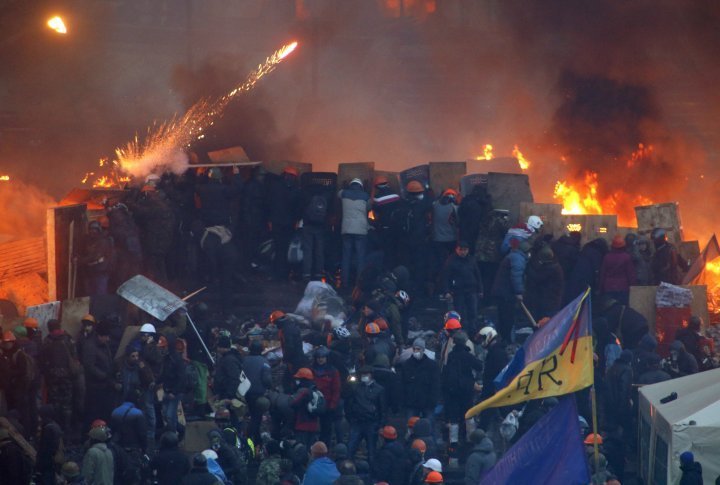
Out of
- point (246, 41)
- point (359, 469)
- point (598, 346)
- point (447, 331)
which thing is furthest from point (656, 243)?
point (246, 41)

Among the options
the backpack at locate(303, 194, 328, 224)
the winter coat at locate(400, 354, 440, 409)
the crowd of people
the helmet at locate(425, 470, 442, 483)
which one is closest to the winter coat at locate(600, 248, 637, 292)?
the crowd of people

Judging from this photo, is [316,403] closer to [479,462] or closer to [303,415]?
[303,415]

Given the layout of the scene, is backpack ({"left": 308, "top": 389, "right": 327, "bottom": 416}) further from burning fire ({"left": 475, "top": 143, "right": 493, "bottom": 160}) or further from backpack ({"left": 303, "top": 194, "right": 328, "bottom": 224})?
burning fire ({"left": 475, "top": 143, "right": 493, "bottom": 160})

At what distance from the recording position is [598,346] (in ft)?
52.2

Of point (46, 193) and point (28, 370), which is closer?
point (28, 370)

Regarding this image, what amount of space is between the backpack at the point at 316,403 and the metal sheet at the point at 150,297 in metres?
2.74

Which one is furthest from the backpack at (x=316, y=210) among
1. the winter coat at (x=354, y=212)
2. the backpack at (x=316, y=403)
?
the backpack at (x=316, y=403)

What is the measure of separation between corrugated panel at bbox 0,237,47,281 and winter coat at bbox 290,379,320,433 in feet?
21.7

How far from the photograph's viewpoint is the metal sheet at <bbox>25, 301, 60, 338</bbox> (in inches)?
636

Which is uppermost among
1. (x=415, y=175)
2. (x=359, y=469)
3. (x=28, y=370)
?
(x=415, y=175)

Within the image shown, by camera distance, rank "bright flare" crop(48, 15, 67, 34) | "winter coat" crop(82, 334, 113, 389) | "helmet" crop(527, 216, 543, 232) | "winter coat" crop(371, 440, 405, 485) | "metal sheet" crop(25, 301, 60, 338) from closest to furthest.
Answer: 1. "winter coat" crop(371, 440, 405, 485)
2. "winter coat" crop(82, 334, 113, 389)
3. "metal sheet" crop(25, 301, 60, 338)
4. "helmet" crop(527, 216, 543, 232)
5. "bright flare" crop(48, 15, 67, 34)

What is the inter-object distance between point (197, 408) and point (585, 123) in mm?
12343

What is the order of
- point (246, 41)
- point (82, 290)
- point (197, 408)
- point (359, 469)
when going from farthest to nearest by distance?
point (246, 41) → point (82, 290) → point (197, 408) → point (359, 469)

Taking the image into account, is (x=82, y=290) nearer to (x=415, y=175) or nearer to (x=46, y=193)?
(x=415, y=175)
